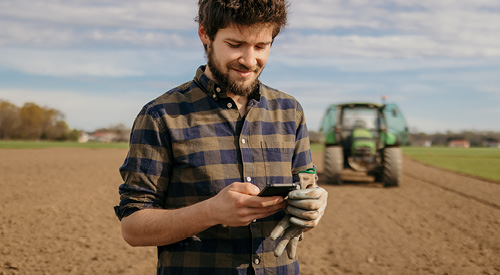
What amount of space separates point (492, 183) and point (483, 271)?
9.57 m

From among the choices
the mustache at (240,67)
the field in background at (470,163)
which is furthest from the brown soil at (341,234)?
the field in background at (470,163)

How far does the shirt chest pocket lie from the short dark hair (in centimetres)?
44

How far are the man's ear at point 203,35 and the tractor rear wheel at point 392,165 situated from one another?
32.6 ft

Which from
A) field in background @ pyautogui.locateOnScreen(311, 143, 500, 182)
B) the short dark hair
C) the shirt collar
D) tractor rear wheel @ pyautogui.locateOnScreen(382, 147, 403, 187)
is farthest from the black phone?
field in background @ pyautogui.locateOnScreen(311, 143, 500, 182)

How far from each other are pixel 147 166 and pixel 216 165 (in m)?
0.24

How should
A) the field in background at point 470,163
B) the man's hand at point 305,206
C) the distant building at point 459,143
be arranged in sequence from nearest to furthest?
the man's hand at point 305,206 → the field in background at point 470,163 → the distant building at point 459,143

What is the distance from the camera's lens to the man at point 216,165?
172 centimetres

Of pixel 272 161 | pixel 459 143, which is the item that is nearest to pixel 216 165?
pixel 272 161

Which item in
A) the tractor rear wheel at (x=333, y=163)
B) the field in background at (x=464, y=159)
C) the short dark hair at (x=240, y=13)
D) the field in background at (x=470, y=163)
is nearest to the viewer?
the short dark hair at (x=240, y=13)

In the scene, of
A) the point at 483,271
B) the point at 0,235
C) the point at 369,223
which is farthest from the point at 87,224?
the point at 483,271

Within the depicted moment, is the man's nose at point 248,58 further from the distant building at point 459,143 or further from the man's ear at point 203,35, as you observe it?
the distant building at point 459,143

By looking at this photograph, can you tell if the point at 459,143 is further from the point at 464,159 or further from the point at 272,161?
the point at 272,161

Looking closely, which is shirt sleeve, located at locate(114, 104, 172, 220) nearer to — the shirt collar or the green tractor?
the shirt collar

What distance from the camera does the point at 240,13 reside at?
176cm
